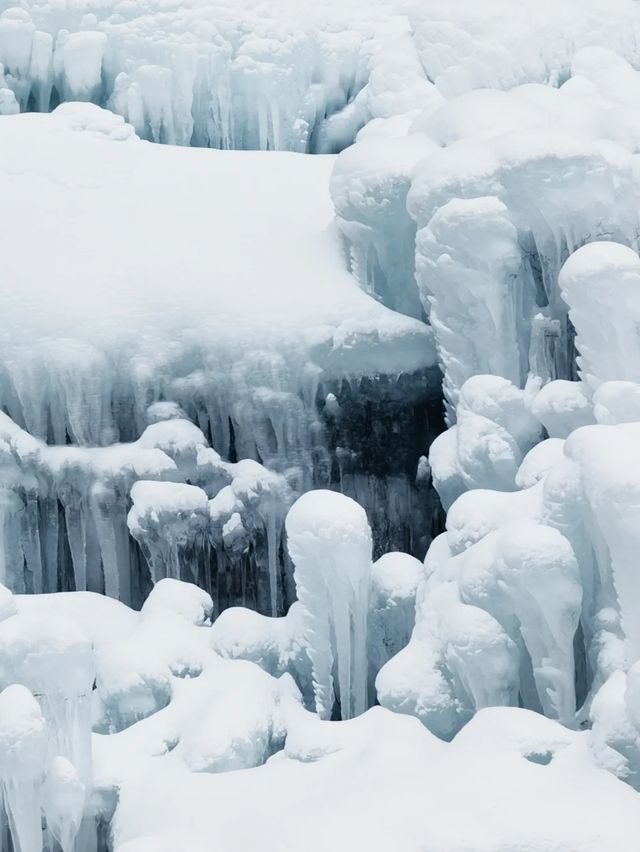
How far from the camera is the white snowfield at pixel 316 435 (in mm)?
6742

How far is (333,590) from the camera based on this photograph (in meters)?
7.90

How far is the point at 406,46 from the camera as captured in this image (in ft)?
40.3

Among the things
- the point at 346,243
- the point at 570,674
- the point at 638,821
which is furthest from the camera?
the point at 346,243

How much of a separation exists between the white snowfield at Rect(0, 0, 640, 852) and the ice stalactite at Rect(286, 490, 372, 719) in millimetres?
15

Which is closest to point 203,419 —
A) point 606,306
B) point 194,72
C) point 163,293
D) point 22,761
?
point 163,293

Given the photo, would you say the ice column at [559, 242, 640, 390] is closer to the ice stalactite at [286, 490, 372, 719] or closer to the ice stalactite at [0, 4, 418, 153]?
the ice stalactite at [286, 490, 372, 719]

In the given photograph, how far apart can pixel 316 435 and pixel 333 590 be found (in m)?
1.78

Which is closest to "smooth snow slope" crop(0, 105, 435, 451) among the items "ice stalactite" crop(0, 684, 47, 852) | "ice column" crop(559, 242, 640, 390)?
"ice column" crop(559, 242, 640, 390)

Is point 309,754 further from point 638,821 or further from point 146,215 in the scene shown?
point 146,215

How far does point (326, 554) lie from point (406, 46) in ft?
19.1

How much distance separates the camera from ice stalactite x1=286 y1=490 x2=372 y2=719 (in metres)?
7.80

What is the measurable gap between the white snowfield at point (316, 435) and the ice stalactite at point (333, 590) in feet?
0.05

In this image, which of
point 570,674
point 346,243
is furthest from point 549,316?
point 570,674

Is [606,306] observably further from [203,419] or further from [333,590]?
[203,419]
